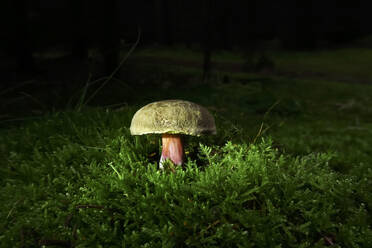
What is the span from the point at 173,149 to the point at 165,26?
22.3 meters

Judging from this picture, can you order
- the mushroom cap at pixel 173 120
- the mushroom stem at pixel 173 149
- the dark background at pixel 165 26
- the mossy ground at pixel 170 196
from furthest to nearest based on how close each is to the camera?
the dark background at pixel 165 26 < the mushroom stem at pixel 173 149 < the mushroom cap at pixel 173 120 < the mossy ground at pixel 170 196

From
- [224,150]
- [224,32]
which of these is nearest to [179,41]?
[224,32]

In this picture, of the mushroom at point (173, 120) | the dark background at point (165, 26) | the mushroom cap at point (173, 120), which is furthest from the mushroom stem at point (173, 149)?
the dark background at point (165, 26)

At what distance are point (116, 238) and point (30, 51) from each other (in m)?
10.9

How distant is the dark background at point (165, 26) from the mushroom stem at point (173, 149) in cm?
123

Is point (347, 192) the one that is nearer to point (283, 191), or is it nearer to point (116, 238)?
point (283, 191)

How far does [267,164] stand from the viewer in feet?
6.80

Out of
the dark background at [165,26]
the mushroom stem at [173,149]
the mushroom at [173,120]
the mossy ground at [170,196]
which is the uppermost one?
the dark background at [165,26]

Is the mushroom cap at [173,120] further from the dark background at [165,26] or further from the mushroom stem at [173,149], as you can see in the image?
the dark background at [165,26]

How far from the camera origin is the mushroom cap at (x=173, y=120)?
5.99ft

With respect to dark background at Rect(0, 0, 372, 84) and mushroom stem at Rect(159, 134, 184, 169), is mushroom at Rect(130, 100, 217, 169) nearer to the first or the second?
mushroom stem at Rect(159, 134, 184, 169)

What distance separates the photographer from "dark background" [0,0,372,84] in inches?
301

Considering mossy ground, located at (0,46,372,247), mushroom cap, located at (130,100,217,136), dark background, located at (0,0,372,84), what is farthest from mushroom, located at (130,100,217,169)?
dark background, located at (0,0,372,84)

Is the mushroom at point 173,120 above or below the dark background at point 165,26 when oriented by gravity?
below
